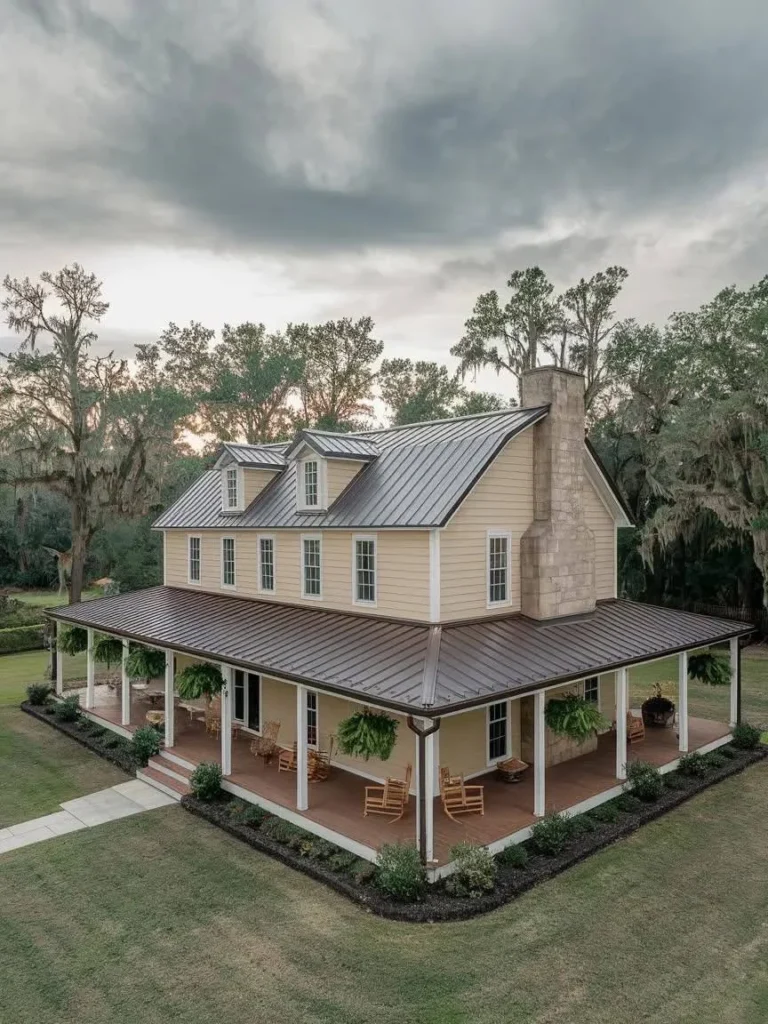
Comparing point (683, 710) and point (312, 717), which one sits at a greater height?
point (683, 710)

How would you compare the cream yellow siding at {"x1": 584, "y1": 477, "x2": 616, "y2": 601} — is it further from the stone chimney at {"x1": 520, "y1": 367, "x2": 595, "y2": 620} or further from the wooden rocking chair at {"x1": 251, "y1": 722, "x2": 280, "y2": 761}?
the wooden rocking chair at {"x1": 251, "y1": 722, "x2": 280, "y2": 761}

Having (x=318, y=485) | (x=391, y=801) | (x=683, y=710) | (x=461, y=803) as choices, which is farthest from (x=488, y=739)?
(x=318, y=485)

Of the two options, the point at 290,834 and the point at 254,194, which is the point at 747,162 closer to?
the point at 254,194

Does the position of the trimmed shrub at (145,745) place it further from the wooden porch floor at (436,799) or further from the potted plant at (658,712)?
the potted plant at (658,712)

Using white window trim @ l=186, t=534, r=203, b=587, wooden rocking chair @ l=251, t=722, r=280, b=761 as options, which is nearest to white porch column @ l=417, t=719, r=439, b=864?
wooden rocking chair @ l=251, t=722, r=280, b=761

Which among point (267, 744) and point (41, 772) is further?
point (41, 772)

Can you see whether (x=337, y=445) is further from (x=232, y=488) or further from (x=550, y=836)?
(x=550, y=836)

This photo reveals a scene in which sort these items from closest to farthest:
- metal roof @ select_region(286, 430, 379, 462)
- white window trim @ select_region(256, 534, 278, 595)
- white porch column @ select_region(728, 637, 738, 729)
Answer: metal roof @ select_region(286, 430, 379, 462)
white porch column @ select_region(728, 637, 738, 729)
white window trim @ select_region(256, 534, 278, 595)
